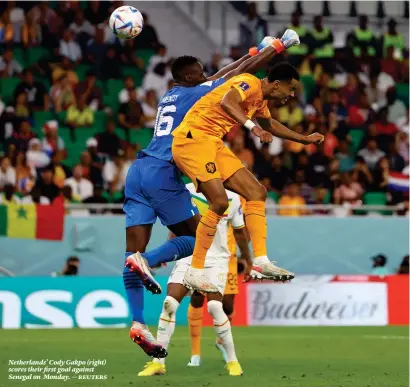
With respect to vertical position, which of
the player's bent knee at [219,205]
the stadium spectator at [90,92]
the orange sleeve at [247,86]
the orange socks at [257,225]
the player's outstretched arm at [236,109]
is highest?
the stadium spectator at [90,92]

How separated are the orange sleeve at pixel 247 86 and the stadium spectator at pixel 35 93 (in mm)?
13985

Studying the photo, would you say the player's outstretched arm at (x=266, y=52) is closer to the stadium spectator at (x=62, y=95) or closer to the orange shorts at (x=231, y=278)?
the orange shorts at (x=231, y=278)

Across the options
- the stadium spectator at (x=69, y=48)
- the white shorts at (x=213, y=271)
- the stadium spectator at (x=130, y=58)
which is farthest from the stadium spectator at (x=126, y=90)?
the white shorts at (x=213, y=271)

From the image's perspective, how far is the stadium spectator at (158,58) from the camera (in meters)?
26.5

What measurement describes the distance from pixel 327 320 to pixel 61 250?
5.09 metres

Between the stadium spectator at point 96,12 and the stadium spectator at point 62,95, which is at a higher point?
the stadium spectator at point 96,12

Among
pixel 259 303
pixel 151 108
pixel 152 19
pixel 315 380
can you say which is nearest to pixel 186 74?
pixel 315 380

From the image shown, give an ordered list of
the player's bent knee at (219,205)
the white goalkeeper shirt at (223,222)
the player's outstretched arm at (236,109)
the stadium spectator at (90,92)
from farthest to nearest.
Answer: the stadium spectator at (90,92), the white goalkeeper shirt at (223,222), the player's bent knee at (219,205), the player's outstretched arm at (236,109)

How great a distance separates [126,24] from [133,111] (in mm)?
13341

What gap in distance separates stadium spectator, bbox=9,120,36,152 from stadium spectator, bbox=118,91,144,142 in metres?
2.20

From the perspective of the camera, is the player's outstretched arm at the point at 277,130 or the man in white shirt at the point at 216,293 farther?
the man in white shirt at the point at 216,293

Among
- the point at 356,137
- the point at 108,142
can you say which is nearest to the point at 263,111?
the point at 108,142

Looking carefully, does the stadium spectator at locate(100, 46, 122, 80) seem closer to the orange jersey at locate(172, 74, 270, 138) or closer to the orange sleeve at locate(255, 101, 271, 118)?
the orange sleeve at locate(255, 101, 271, 118)

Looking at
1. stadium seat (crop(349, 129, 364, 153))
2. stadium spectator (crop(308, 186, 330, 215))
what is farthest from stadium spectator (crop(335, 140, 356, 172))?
stadium spectator (crop(308, 186, 330, 215))
